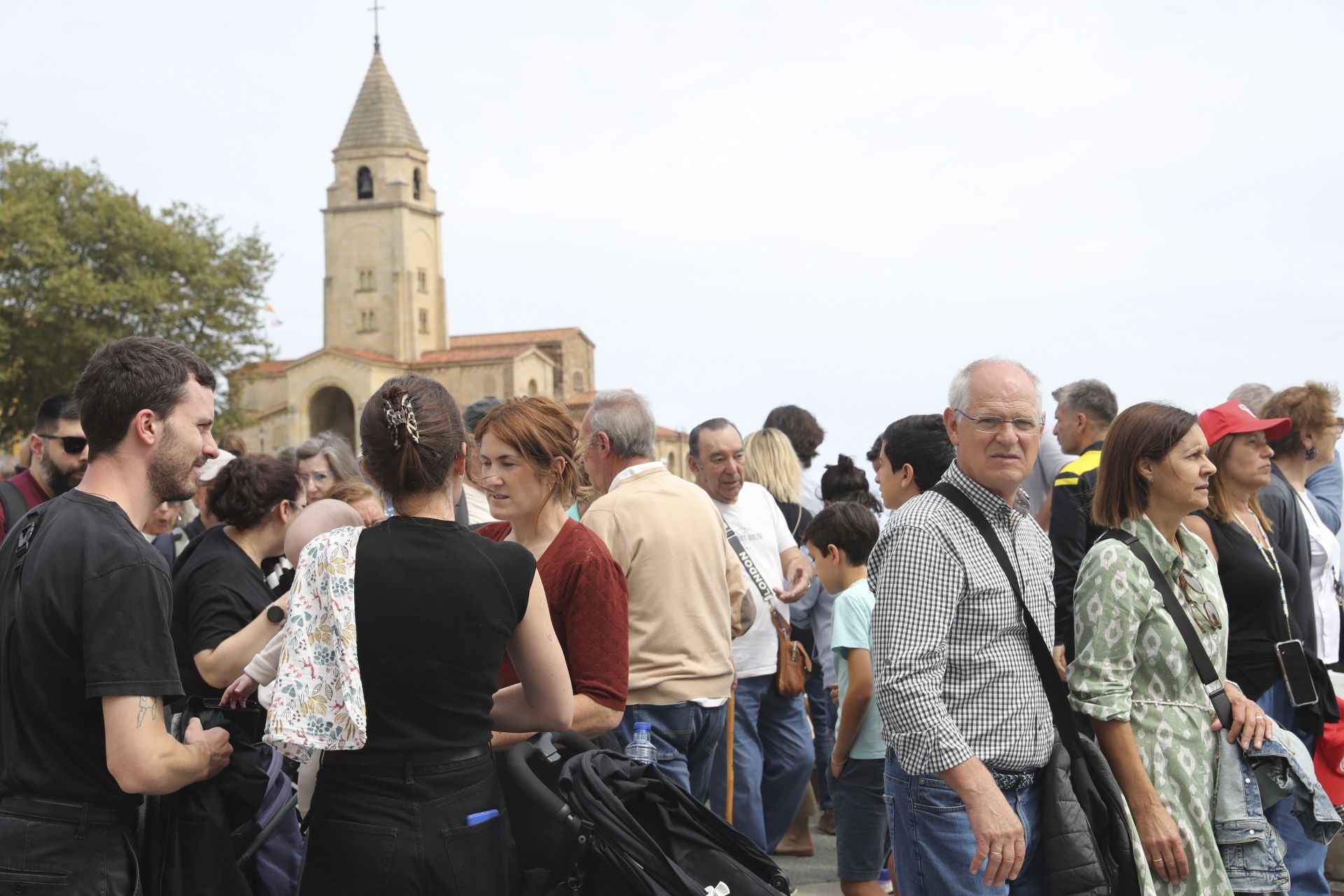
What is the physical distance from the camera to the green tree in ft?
131

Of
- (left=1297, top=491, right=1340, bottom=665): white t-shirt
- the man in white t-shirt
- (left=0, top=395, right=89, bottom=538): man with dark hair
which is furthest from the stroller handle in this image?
(left=0, top=395, right=89, bottom=538): man with dark hair

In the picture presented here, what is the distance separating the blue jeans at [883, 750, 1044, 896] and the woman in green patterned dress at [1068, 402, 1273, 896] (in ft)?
1.06

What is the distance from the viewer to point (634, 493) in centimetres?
493

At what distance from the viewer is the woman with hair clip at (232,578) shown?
12.4 feet

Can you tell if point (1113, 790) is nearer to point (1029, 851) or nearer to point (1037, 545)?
point (1029, 851)

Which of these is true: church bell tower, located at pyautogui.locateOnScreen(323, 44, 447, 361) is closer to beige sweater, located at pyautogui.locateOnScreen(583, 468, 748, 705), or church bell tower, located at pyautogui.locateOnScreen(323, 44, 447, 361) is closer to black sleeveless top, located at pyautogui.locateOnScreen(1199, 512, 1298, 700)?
beige sweater, located at pyautogui.locateOnScreen(583, 468, 748, 705)

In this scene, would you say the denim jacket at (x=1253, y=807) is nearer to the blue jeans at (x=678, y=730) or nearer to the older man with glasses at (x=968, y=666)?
the older man with glasses at (x=968, y=666)

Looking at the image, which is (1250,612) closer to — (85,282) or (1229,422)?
(1229,422)

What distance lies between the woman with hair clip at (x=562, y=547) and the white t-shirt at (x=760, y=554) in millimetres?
2046

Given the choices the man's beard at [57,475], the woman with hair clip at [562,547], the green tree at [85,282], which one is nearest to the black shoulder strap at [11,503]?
the man's beard at [57,475]

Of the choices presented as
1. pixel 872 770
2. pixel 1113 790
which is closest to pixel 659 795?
pixel 1113 790

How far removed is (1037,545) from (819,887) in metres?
3.52

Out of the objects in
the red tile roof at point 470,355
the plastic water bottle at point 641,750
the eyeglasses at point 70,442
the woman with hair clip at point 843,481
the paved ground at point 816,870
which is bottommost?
the paved ground at point 816,870

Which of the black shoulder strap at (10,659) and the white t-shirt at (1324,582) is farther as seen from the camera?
the white t-shirt at (1324,582)
